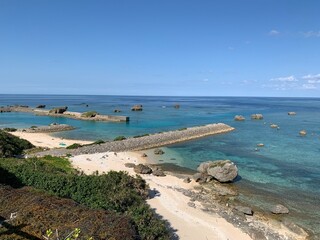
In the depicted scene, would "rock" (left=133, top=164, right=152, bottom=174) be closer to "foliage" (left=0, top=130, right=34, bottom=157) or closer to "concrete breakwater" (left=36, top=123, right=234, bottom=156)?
"concrete breakwater" (left=36, top=123, right=234, bottom=156)

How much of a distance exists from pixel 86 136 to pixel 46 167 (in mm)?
35772

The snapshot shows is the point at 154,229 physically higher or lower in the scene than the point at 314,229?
higher

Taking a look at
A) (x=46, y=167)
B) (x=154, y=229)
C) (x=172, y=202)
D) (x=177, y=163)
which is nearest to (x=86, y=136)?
(x=177, y=163)

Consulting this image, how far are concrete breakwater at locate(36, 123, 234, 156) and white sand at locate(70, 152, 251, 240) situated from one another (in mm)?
7356

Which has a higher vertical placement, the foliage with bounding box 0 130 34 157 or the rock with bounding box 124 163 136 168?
the foliage with bounding box 0 130 34 157

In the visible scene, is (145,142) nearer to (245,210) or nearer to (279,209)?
(245,210)

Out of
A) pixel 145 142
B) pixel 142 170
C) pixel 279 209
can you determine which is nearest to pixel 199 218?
pixel 279 209

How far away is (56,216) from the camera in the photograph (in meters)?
14.5

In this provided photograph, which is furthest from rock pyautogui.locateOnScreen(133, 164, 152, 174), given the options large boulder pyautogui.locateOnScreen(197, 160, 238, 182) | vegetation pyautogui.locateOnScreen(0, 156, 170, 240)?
vegetation pyautogui.locateOnScreen(0, 156, 170, 240)

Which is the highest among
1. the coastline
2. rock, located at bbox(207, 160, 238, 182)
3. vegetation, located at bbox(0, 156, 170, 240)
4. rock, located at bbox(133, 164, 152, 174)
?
vegetation, located at bbox(0, 156, 170, 240)

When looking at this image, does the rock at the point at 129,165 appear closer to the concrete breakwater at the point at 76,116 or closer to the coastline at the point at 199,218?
the coastline at the point at 199,218

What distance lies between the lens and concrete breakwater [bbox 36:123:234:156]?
4095 centimetres

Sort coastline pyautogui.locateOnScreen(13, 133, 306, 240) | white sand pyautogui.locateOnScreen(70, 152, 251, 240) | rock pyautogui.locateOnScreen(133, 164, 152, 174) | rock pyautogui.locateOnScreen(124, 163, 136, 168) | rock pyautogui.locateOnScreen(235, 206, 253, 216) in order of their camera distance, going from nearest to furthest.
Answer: white sand pyautogui.locateOnScreen(70, 152, 251, 240) < coastline pyautogui.locateOnScreen(13, 133, 306, 240) < rock pyautogui.locateOnScreen(235, 206, 253, 216) < rock pyautogui.locateOnScreen(133, 164, 152, 174) < rock pyautogui.locateOnScreen(124, 163, 136, 168)

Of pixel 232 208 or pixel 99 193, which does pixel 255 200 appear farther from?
pixel 99 193
